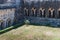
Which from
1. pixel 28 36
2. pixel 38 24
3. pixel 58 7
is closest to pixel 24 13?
pixel 38 24

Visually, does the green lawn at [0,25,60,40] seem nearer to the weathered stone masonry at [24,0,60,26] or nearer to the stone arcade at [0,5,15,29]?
the stone arcade at [0,5,15,29]

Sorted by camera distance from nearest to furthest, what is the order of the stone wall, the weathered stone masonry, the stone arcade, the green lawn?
1. the green lawn
2. the stone arcade
3. the stone wall
4. the weathered stone masonry

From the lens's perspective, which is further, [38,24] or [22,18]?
[22,18]

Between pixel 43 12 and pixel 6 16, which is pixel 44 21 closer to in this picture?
pixel 43 12

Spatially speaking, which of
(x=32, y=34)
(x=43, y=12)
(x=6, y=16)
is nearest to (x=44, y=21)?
(x=43, y=12)

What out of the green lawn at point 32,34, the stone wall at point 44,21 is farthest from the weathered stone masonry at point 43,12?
the green lawn at point 32,34

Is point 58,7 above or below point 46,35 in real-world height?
above

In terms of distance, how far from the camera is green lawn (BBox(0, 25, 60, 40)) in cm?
1428

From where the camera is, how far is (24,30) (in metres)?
16.3

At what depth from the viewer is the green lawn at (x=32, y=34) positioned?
14281mm

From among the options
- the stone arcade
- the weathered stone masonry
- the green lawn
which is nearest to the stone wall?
the weathered stone masonry

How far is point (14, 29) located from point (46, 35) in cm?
312

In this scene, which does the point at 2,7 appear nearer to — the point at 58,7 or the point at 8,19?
the point at 8,19

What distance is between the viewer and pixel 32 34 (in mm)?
15203
